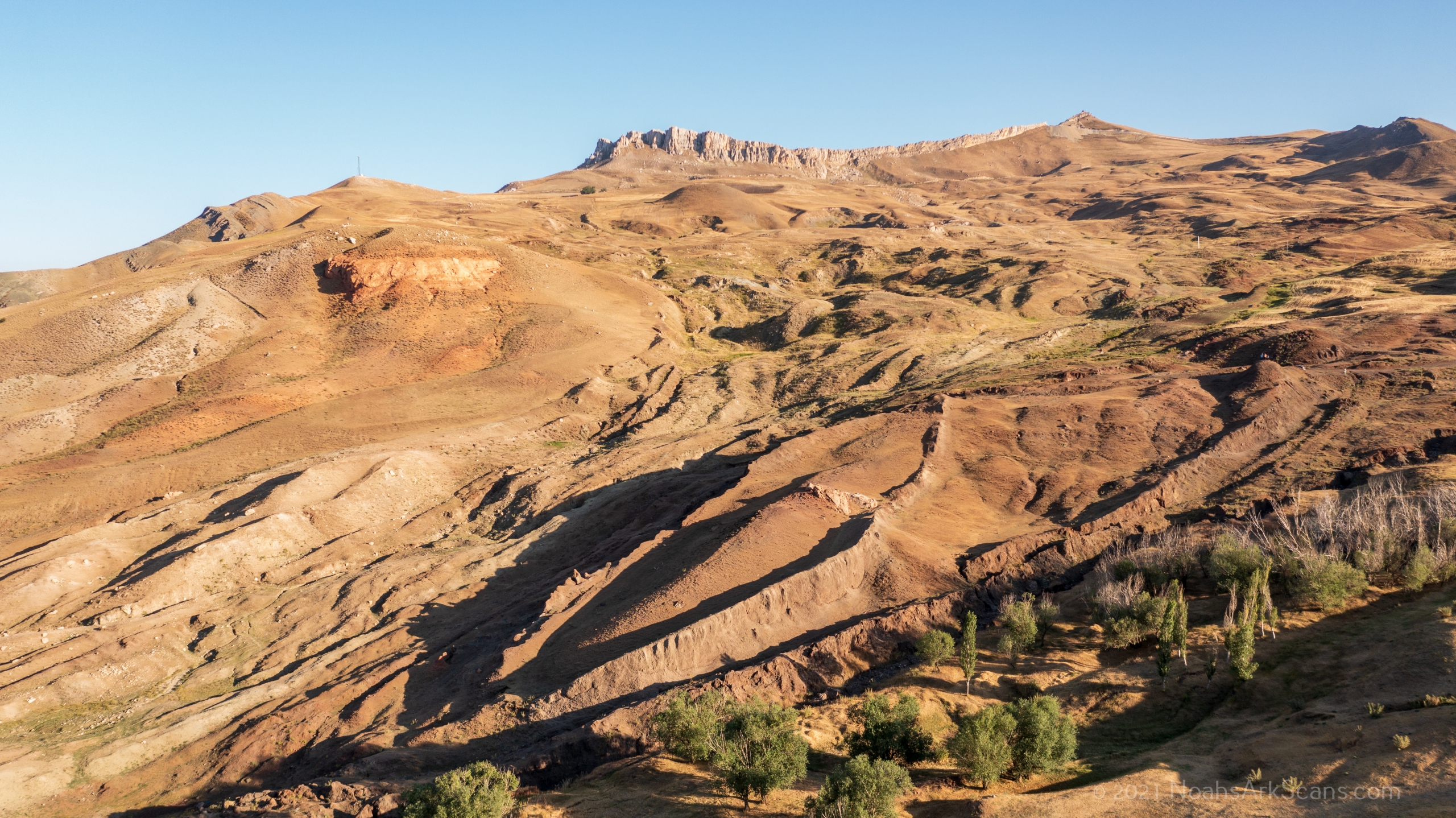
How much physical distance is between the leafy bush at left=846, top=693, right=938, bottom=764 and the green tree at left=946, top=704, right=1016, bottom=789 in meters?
0.64

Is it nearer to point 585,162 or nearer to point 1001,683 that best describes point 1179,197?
point 1001,683

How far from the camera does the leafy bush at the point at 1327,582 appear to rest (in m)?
18.4

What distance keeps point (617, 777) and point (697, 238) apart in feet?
235

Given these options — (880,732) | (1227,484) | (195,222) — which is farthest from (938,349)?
(195,222)

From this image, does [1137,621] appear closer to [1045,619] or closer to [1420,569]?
[1045,619]

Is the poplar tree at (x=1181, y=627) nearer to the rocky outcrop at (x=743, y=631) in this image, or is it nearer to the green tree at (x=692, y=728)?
the rocky outcrop at (x=743, y=631)

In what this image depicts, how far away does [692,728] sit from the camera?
15906 millimetres

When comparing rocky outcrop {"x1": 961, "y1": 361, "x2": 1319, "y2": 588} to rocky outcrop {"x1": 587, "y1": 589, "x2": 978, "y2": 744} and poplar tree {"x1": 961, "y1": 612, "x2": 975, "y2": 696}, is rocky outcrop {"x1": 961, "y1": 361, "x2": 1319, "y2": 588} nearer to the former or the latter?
rocky outcrop {"x1": 587, "y1": 589, "x2": 978, "y2": 744}

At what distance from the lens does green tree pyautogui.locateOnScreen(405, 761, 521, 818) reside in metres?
13.6

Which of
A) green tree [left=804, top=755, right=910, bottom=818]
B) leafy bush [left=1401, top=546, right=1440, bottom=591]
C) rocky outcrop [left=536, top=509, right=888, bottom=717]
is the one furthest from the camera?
rocky outcrop [left=536, top=509, right=888, bottom=717]

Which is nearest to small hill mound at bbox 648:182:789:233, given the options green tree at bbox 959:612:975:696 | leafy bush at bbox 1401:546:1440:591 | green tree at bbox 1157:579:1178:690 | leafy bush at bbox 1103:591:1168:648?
leafy bush at bbox 1103:591:1168:648

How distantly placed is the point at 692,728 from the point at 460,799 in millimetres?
4404

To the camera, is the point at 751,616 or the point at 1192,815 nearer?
the point at 1192,815

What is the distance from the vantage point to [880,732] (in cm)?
1565
